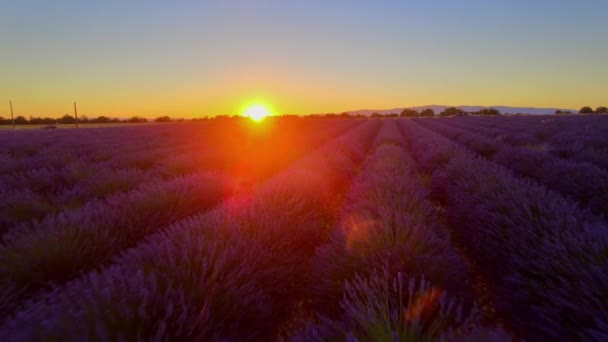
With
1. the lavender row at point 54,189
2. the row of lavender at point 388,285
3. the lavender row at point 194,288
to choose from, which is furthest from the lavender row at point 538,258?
the lavender row at point 54,189

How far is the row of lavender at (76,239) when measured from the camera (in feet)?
7.39

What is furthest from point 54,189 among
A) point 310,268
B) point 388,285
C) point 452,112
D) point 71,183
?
point 452,112

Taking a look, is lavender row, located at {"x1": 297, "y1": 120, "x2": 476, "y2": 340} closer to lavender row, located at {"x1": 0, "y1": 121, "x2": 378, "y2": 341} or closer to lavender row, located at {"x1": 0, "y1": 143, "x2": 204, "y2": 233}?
lavender row, located at {"x1": 0, "y1": 121, "x2": 378, "y2": 341}

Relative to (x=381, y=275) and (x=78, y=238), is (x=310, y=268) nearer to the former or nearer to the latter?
(x=381, y=275)

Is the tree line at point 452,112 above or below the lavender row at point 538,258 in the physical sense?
above

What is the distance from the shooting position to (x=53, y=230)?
8.30 ft

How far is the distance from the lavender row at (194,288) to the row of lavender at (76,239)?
315 mm

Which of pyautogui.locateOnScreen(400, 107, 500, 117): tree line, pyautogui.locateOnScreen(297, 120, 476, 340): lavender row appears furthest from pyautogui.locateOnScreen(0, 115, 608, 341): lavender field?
pyautogui.locateOnScreen(400, 107, 500, 117): tree line

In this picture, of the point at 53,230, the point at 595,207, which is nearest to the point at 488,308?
the point at 595,207

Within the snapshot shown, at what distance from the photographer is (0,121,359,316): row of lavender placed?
2254 mm

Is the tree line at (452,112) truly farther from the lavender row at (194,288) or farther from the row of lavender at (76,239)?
the lavender row at (194,288)

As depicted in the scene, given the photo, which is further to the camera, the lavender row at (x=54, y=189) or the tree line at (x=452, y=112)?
the tree line at (x=452, y=112)

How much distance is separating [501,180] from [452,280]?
1.94m

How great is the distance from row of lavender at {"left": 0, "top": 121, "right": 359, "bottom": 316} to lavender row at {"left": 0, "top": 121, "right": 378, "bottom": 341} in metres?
0.31
